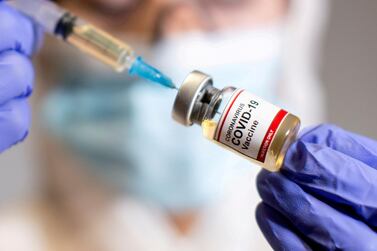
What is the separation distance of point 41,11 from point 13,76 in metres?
0.16

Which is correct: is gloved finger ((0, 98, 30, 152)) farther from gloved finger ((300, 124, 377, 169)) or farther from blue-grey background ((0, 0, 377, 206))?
blue-grey background ((0, 0, 377, 206))

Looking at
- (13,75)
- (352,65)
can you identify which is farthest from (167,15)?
(352,65)

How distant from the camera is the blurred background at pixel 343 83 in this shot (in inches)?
59.5

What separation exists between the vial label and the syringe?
0.76ft

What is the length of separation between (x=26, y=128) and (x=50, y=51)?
1.53 ft

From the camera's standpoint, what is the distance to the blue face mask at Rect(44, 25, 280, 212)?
3.68 feet

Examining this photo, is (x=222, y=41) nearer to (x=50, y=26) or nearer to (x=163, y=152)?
(x=163, y=152)

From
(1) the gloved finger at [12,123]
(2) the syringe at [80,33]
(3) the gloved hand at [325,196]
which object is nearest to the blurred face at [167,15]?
(2) the syringe at [80,33]

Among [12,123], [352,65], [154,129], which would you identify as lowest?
[154,129]

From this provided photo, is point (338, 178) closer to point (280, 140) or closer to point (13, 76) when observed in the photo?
point (280, 140)

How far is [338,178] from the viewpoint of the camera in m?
0.65

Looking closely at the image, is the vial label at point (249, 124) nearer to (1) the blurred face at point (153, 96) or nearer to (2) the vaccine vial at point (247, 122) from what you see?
(2) the vaccine vial at point (247, 122)

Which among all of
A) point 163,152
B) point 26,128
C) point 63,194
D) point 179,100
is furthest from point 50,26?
point 63,194

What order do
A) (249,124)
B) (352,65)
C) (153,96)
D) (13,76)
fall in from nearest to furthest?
(249,124) < (13,76) < (153,96) < (352,65)
